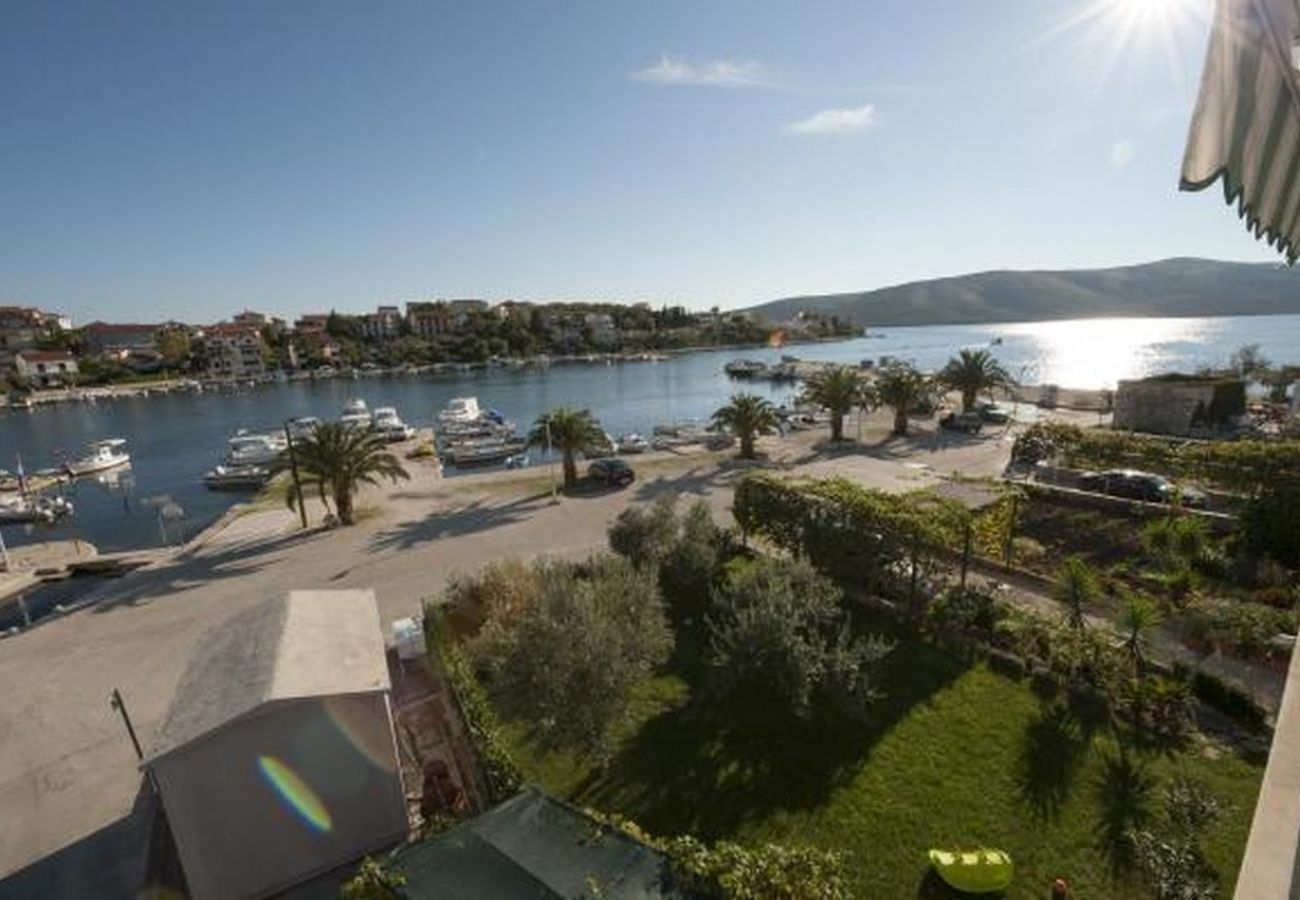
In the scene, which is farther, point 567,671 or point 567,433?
point 567,433

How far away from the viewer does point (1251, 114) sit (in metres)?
2.00

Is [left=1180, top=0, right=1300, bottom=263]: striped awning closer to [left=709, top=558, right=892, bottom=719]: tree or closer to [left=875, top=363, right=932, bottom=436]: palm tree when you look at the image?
[left=709, top=558, right=892, bottom=719]: tree

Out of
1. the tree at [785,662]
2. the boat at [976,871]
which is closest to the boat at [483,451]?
the tree at [785,662]

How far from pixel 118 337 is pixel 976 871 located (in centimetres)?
20072

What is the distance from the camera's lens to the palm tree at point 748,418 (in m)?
34.5

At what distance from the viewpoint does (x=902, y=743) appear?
37.3 feet

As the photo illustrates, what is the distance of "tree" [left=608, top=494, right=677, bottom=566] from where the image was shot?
18.5 m

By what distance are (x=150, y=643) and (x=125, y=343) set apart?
600 ft

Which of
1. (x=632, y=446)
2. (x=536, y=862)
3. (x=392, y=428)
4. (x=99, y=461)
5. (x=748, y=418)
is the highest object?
(x=748, y=418)

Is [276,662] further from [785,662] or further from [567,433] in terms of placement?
[567,433]

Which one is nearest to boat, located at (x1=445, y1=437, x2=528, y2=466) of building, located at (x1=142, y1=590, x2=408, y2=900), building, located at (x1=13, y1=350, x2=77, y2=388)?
building, located at (x1=142, y1=590, x2=408, y2=900)

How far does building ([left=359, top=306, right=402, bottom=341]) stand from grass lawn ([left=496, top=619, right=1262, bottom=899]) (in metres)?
177

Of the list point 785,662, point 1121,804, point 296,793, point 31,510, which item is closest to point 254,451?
point 31,510

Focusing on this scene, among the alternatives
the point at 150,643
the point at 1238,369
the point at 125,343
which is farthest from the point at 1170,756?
the point at 125,343
